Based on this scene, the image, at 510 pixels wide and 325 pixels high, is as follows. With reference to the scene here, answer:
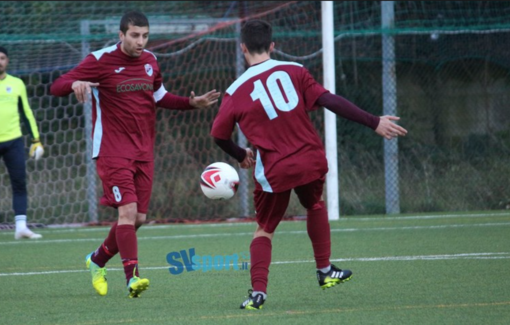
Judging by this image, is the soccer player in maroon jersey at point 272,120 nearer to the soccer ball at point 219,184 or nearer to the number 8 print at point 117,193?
the soccer ball at point 219,184

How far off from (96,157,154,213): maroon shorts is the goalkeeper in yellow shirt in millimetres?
3984

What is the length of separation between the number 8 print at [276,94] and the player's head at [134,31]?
120 centimetres

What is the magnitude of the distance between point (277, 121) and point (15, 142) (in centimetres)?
553

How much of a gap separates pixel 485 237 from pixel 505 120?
5734mm

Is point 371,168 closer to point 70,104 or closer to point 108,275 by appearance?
point 70,104

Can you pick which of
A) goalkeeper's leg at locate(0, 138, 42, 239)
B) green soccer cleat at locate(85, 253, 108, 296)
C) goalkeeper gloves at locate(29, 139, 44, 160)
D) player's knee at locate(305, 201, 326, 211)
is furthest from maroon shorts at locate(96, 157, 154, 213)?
goalkeeper's leg at locate(0, 138, 42, 239)

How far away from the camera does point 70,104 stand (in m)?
13.1

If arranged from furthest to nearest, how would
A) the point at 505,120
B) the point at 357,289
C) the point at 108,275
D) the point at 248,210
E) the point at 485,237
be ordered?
the point at 505,120 < the point at 248,210 < the point at 485,237 < the point at 108,275 < the point at 357,289

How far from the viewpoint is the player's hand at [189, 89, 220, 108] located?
6086 millimetres

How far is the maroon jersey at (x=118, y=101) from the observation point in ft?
20.0

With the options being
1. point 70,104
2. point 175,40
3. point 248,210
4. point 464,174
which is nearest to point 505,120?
point 464,174

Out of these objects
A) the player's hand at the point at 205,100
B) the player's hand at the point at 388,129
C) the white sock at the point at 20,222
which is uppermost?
the player's hand at the point at 205,100

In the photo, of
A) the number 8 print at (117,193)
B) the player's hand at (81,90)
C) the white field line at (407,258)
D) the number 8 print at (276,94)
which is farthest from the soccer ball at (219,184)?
the white field line at (407,258)

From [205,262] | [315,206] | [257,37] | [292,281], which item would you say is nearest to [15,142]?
[205,262]
